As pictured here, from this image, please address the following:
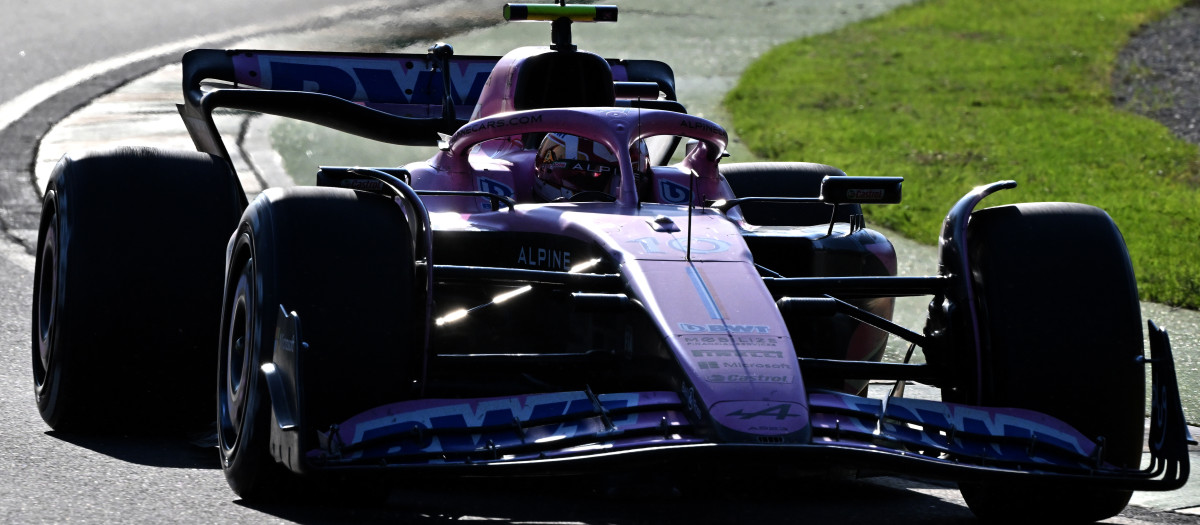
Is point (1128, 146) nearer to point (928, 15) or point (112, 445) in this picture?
point (928, 15)

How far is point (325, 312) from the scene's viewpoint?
5.15m

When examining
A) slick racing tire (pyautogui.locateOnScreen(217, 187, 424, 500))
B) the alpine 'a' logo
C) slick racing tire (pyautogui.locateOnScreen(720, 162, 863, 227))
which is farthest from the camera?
slick racing tire (pyautogui.locateOnScreen(720, 162, 863, 227))

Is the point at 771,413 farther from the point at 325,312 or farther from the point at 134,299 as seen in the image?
the point at 134,299

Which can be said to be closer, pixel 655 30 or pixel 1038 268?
pixel 1038 268

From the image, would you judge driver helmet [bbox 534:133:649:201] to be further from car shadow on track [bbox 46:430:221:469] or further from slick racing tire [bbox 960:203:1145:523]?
slick racing tire [bbox 960:203:1145:523]

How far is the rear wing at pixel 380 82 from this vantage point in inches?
348

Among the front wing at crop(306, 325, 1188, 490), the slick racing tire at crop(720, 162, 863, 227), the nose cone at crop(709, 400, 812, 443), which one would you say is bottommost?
the slick racing tire at crop(720, 162, 863, 227)

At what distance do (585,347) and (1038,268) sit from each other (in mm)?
1490

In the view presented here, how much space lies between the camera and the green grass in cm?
1312

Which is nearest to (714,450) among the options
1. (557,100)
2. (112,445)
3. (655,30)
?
(112,445)

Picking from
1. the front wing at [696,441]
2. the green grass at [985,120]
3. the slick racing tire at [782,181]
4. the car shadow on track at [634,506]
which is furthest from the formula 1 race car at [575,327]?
the green grass at [985,120]

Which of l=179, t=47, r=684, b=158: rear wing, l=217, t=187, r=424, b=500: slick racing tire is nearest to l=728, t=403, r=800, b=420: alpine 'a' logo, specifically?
l=217, t=187, r=424, b=500: slick racing tire

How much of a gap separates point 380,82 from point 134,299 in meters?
3.45

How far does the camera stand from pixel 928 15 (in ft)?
78.7
